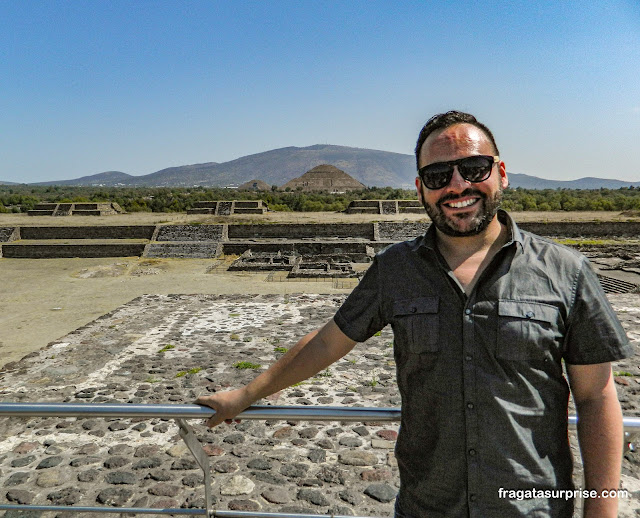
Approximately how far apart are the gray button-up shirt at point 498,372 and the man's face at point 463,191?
0.12 m

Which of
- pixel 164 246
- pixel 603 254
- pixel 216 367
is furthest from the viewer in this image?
pixel 164 246

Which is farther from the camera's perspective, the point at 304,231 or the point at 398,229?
the point at 304,231

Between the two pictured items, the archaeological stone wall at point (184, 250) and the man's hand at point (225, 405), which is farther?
the archaeological stone wall at point (184, 250)

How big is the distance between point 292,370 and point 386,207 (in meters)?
31.2

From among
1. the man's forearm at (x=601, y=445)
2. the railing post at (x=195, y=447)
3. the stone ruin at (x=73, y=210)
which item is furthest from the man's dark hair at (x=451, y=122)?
the stone ruin at (x=73, y=210)

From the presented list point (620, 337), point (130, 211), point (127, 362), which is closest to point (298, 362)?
point (620, 337)

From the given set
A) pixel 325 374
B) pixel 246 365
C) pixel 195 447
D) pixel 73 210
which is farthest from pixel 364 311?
pixel 73 210

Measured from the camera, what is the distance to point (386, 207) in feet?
106

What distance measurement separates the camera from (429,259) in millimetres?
1577

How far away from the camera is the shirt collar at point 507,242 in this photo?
1.47 metres

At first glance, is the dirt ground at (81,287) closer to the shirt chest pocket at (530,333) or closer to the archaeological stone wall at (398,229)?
the archaeological stone wall at (398,229)

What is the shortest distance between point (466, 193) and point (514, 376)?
543 mm

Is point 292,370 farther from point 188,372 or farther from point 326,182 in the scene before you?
point 326,182

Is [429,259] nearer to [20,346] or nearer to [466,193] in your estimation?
[466,193]
